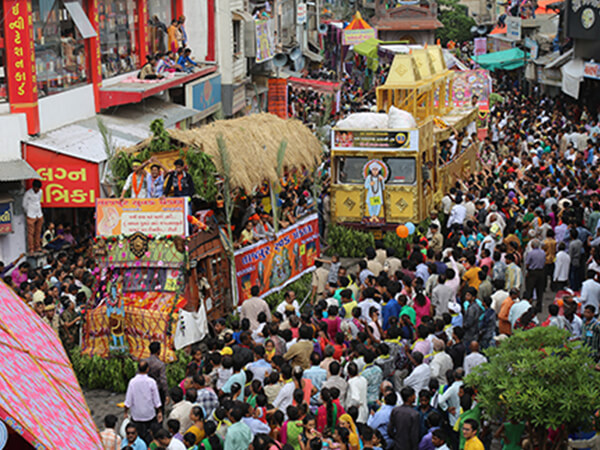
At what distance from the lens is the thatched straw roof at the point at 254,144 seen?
15562 millimetres

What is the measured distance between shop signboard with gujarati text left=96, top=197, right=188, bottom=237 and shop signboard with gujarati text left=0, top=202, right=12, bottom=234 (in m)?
4.71

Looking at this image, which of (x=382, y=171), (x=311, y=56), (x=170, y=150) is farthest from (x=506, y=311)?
(x=311, y=56)

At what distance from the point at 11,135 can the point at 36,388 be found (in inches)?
555

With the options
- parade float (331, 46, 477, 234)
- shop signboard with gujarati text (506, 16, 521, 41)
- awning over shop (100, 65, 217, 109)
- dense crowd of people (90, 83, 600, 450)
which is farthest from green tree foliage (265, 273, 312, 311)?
shop signboard with gujarati text (506, 16, 521, 41)

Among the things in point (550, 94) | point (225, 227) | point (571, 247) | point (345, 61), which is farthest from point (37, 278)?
point (345, 61)

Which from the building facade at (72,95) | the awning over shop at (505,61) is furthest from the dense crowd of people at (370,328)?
the awning over shop at (505,61)

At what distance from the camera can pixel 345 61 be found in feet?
189

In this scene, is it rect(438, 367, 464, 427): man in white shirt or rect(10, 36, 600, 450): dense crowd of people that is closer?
rect(10, 36, 600, 450): dense crowd of people

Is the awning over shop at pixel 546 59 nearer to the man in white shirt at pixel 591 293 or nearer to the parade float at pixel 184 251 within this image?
the parade float at pixel 184 251

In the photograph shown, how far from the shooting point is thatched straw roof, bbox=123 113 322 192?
1556 cm

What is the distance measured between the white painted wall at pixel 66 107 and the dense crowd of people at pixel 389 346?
690cm

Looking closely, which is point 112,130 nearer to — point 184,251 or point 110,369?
point 184,251

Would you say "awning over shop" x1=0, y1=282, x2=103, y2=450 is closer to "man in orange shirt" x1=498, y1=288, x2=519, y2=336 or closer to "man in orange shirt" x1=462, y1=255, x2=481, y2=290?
"man in orange shirt" x1=498, y1=288, x2=519, y2=336

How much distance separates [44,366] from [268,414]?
3.67 metres
